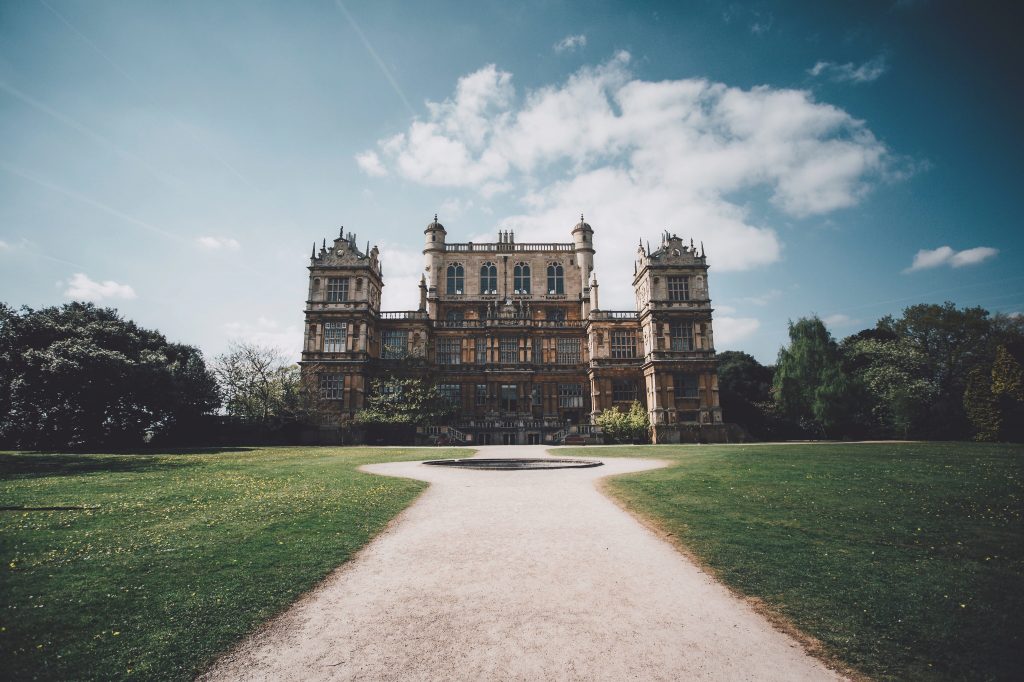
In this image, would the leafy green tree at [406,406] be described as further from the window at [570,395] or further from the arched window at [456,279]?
the arched window at [456,279]

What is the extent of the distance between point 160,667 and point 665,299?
42.9 meters

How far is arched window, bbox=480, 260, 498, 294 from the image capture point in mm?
49531

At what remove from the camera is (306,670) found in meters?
4.27

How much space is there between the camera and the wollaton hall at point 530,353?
40.1m

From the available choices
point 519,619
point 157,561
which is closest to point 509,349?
point 157,561

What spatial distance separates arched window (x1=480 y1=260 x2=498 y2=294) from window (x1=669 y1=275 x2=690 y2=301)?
17827 millimetres

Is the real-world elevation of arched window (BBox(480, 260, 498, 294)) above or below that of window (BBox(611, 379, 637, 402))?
above

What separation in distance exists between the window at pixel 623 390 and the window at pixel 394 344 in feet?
65.1

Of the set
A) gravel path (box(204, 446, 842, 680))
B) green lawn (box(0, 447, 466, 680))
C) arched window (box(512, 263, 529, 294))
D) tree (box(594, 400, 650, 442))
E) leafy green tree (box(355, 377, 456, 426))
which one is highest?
A: arched window (box(512, 263, 529, 294))

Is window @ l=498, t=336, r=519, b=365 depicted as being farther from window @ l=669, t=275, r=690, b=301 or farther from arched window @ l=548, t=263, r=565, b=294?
window @ l=669, t=275, r=690, b=301

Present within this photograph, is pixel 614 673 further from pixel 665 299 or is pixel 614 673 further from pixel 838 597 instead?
pixel 665 299

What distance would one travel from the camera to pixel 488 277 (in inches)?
1962

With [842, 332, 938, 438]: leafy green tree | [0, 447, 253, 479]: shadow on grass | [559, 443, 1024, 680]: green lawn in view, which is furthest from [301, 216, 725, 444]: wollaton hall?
[559, 443, 1024, 680]: green lawn

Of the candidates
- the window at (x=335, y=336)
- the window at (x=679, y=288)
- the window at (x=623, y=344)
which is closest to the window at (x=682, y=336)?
the window at (x=679, y=288)
